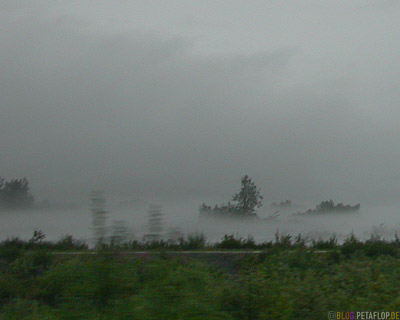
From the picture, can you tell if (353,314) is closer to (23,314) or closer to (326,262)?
(23,314)

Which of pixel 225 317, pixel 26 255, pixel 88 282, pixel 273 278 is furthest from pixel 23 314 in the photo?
pixel 26 255

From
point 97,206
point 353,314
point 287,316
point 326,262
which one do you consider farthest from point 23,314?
point 326,262

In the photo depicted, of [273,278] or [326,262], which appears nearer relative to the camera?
[273,278]

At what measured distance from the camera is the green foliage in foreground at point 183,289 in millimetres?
5305

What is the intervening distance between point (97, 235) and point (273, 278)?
423cm

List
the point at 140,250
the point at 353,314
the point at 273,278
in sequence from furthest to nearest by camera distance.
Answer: the point at 273,278 < the point at 140,250 < the point at 353,314

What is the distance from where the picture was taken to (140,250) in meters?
6.95

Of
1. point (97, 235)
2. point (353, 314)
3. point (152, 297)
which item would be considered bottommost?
point (353, 314)

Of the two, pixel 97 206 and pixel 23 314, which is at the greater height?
pixel 97 206

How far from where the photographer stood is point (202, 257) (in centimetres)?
1295

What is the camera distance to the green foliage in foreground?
5305 millimetres

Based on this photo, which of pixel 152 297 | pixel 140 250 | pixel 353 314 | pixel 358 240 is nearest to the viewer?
pixel 152 297

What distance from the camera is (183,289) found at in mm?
5445

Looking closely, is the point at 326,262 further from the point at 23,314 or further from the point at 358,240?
the point at 23,314
